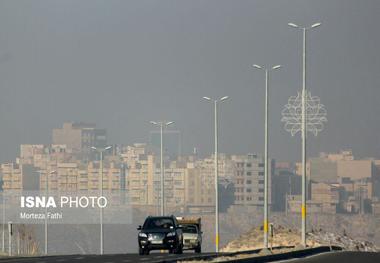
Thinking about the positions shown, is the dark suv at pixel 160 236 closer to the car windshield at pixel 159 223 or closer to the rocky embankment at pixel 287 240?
the car windshield at pixel 159 223

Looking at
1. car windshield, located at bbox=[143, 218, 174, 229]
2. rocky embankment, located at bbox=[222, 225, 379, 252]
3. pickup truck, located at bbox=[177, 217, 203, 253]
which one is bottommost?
rocky embankment, located at bbox=[222, 225, 379, 252]

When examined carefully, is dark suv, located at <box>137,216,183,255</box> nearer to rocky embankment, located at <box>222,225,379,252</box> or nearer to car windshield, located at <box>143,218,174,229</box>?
car windshield, located at <box>143,218,174,229</box>

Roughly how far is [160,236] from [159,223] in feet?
3.57

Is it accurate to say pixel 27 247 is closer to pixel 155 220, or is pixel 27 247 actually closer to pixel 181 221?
pixel 181 221

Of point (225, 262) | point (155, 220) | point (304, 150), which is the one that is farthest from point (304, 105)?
point (225, 262)

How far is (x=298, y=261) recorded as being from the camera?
55.6 meters

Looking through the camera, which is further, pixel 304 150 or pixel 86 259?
pixel 304 150

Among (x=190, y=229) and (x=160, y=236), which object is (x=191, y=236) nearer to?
(x=190, y=229)

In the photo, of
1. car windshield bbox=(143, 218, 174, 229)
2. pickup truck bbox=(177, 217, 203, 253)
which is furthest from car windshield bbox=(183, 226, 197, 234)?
car windshield bbox=(143, 218, 174, 229)

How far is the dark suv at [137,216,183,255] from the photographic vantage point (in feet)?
228

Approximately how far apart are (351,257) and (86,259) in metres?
10.8

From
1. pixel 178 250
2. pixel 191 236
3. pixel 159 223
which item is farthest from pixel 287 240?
pixel 159 223

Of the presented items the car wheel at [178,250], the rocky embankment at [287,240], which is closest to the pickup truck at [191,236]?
the rocky embankment at [287,240]

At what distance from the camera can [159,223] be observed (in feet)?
231
